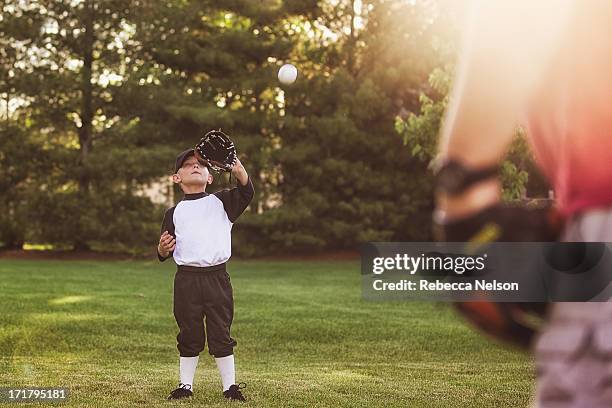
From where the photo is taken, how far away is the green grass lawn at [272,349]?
6.15 meters

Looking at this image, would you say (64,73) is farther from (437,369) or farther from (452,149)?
(452,149)

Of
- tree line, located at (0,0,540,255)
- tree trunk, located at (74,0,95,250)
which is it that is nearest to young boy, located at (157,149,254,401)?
tree line, located at (0,0,540,255)

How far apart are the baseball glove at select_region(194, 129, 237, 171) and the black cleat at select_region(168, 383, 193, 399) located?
4.26 feet

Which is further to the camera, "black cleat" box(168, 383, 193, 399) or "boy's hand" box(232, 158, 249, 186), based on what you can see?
"black cleat" box(168, 383, 193, 399)

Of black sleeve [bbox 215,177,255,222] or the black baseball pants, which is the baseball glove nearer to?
black sleeve [bbox 215,177,255,222]

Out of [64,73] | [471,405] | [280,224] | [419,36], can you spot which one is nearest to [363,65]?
[419,36]

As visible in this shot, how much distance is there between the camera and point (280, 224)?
2062cm

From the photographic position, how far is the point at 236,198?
5.70m

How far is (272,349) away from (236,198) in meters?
3.13

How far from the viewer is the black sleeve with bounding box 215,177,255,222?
5.65 metres

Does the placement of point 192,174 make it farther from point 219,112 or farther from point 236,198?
point 219,112

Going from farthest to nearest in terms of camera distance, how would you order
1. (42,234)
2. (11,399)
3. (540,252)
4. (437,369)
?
(42,234) → (437,369) → (11,399) → (540,252)

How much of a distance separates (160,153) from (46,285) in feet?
24.4

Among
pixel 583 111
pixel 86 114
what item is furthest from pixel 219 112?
pixel 583 111
